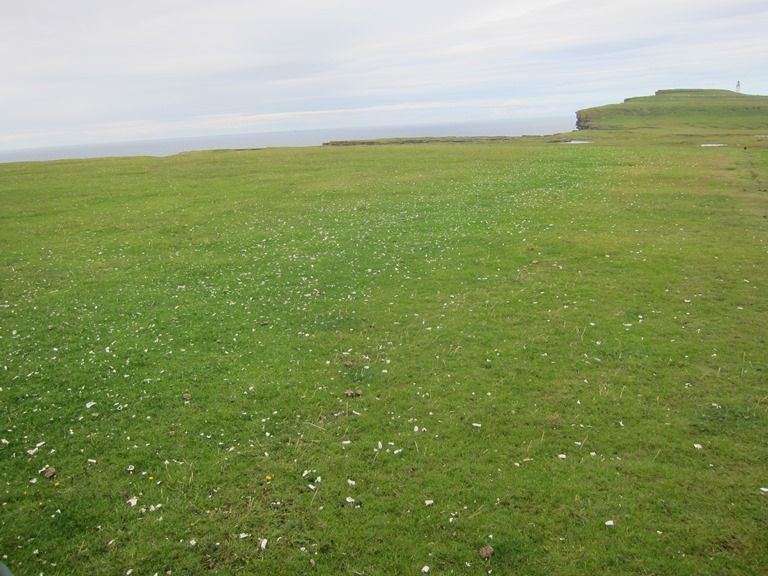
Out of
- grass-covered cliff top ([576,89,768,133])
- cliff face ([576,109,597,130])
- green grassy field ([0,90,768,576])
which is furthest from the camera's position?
cliff face ([576,109,597,130])

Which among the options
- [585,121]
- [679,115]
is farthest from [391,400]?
[679,115]

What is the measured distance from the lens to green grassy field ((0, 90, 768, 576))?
8.27m

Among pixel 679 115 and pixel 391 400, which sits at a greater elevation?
pixel 679 115

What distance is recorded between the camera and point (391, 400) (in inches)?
474

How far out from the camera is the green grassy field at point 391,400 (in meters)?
8.27

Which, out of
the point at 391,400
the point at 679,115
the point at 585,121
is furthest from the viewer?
the point at 585,121

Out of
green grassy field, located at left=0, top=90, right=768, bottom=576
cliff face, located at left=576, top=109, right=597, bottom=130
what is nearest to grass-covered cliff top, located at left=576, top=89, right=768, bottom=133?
cliff face, located at left=576, top=109, right=597, bottom=130

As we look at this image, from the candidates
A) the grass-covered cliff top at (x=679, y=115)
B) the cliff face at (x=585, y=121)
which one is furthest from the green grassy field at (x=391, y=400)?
the cliff face at (x=585, y=121)

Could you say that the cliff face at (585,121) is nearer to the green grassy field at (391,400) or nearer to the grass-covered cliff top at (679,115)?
the grass-covered cliff top at (679,115)

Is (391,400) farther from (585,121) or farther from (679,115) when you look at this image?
(679,115)

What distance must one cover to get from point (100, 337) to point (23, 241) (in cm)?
1749

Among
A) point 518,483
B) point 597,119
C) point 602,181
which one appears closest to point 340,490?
point 518,483

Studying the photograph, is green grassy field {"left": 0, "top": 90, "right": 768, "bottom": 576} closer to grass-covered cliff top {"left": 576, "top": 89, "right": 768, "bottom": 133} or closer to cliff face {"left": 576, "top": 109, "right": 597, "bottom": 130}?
grass-covered cliff top {"left": 576, "top": 89, "right": 768, "bottom": 133}

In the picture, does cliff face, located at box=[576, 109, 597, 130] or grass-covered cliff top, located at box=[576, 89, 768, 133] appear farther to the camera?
cliff face, located at box=[576, 109, 597, 130]
